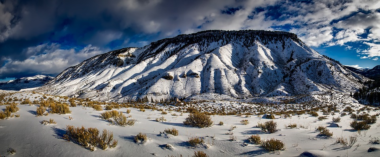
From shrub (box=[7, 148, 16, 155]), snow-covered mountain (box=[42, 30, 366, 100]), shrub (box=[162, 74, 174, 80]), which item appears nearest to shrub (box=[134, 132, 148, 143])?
shrub (box=[7, 148, 16, 155])

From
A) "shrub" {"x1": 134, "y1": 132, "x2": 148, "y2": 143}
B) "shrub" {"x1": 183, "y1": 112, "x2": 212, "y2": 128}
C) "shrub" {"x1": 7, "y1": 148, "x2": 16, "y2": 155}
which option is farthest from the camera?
"shrub" {"x1": 183, "y1": 112, "x2": 212, "y2": 128}

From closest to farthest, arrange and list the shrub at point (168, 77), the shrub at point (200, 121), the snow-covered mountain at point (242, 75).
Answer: the shrub at point (200, 121) → the snow-covered mountain at point (242, 75) → the shrub at point (168, 77)

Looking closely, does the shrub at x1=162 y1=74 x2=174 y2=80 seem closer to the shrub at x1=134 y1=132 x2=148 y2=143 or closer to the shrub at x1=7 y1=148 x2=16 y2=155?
the shrub at x1=134 y1=132 x2=148 y2=143

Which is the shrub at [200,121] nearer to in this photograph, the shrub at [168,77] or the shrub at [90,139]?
the shrub at [90,139]

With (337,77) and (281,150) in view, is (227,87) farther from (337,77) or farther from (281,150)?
(281,150)

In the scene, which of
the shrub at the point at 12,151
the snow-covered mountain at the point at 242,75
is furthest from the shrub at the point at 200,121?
the snow-covered mountain at the point at 242,75

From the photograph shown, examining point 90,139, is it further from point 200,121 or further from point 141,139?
point 200,121

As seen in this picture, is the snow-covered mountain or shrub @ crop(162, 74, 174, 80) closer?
the snow-covered mountain

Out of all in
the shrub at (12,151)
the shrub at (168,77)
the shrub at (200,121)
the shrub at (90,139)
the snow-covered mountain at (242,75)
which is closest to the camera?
the shrub at (12,151)

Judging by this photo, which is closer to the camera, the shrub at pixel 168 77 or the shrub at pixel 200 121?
the shrub at pixel 200 121

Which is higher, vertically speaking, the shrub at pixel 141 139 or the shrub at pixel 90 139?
the shrub at pixel 90 139

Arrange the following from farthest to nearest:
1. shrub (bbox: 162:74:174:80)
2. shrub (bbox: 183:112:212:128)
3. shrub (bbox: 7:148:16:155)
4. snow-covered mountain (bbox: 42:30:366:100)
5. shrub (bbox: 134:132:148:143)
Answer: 1. shrub (bbox: 162:74:174:80)
2. snow-covered mountain (bbox: 42:30:366:100)
3. shrub (bbox: 183:112:212:128)
4. shrub (bbox: 134:132:148:143)
5. shrub (bbox: 7:148:16:155)

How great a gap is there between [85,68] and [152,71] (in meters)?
69.8

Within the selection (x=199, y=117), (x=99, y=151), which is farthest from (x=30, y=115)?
(x=199, y=117)
